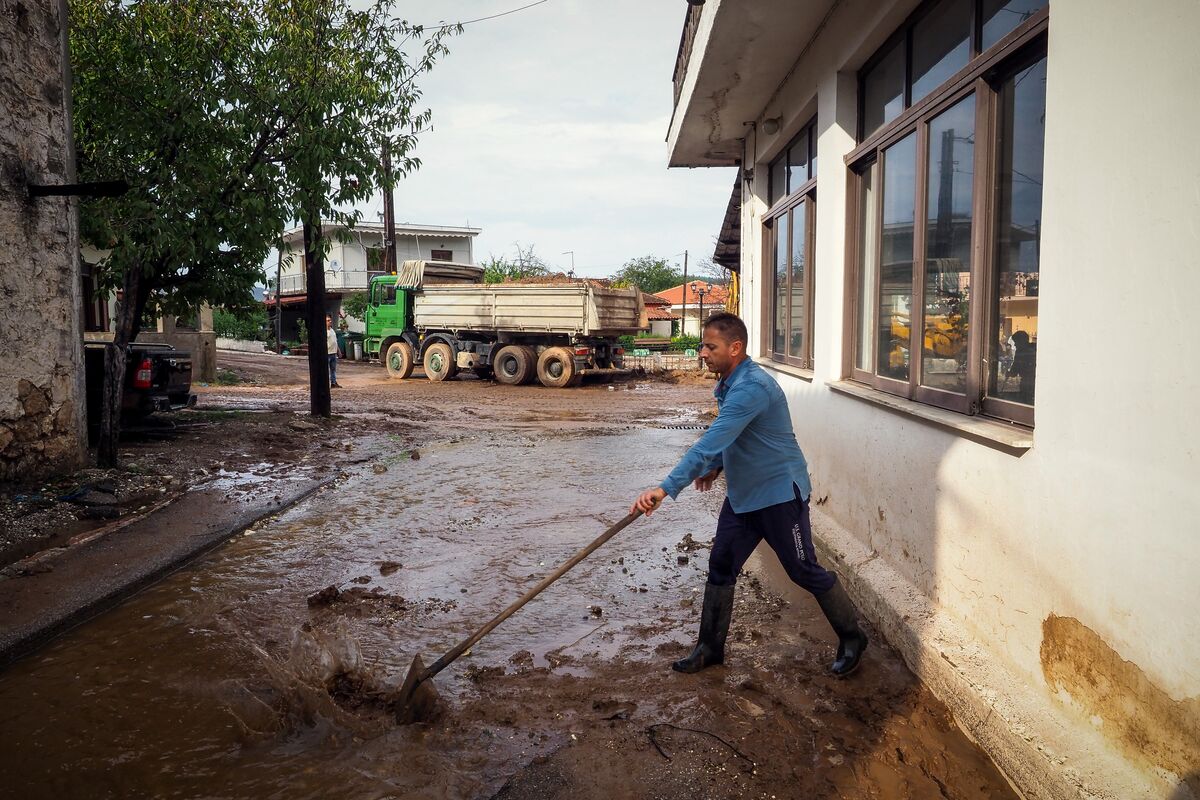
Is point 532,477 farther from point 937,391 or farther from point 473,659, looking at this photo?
point 937,391

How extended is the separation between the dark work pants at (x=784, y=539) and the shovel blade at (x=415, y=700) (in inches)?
54.8

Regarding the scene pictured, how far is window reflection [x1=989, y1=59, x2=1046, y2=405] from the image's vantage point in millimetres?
3205

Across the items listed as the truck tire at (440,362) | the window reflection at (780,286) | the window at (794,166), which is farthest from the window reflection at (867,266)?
the truck tire at (440,362)

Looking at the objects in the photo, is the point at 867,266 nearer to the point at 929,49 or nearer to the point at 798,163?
the point at 929,49

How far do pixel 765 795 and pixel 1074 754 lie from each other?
3.13 ft

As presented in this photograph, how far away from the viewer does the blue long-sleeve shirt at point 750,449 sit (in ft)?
11.5

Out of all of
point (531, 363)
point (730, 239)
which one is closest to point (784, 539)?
point (730, 239)

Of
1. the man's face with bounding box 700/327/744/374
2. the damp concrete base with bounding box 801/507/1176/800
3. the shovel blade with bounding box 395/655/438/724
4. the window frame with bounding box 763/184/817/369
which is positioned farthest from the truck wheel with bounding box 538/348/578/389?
the shovel blade with bounding box 395/655/438/724

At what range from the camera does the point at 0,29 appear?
20.5ft

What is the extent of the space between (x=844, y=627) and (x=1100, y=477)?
1449 millimetres

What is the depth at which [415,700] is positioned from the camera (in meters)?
3.29

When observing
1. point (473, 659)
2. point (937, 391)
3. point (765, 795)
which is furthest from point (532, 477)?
point (765, 795)

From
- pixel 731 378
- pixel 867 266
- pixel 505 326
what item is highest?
pixel 867 266

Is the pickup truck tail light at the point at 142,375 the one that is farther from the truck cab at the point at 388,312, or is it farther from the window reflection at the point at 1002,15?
the truck cab at the point at 388,312
